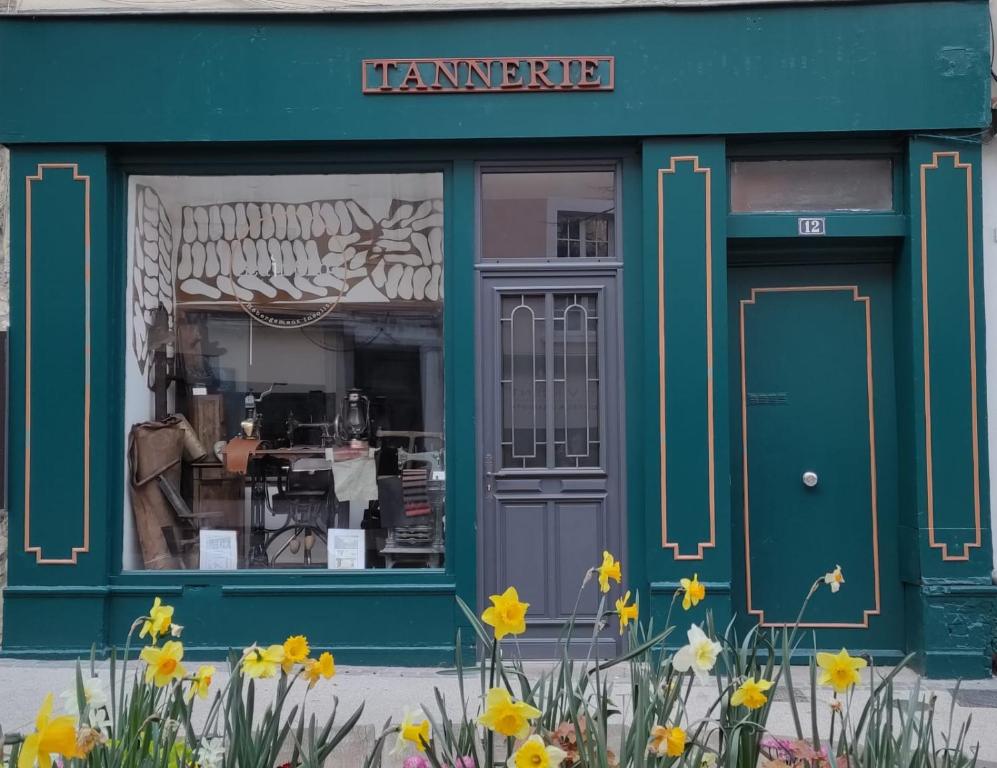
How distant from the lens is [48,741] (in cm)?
190

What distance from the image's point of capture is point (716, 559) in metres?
5.69

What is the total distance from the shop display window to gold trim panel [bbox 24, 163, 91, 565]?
0.30 meters

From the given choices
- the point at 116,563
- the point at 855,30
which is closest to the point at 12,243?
the point at 116,563

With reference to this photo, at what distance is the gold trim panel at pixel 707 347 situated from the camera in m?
5.69

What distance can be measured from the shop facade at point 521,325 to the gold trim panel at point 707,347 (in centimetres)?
2

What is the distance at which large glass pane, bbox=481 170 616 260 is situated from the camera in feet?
19.7

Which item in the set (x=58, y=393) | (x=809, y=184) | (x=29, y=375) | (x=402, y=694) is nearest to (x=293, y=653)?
(x=402, y=694)

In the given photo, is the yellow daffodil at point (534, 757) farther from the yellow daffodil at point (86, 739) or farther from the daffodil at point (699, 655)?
the yellow daffodil at point (86, 739)

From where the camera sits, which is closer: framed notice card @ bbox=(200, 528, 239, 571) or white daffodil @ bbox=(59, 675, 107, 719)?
white daffodil @ bbox=(59, 675, 107, 719)

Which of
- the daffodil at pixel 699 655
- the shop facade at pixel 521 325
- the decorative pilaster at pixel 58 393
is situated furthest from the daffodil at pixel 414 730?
the decorative pilaster at pixel 58 393

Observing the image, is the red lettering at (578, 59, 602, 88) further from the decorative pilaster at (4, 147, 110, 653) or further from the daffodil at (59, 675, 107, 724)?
the daffodil at (59, 675, 107, 724)

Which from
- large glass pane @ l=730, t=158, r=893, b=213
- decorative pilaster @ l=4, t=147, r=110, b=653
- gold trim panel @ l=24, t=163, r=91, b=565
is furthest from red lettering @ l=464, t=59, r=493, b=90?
gold trim panel @ l=24, t=163, r=91, b=565

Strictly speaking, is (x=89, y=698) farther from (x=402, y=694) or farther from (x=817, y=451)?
(x=817, y=451)

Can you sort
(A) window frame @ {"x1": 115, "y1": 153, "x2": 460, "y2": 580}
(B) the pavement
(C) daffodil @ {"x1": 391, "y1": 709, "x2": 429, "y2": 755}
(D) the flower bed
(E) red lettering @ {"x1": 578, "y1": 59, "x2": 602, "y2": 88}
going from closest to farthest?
(C) daffodil @ {"x1": 391, "y1": 709, "x2": 429, "y2": 755}
(D) the flower bed
(B) the pavement
(E) red lettering @ {"x1": 578, "y1": 59, "x2": 602, "y2": 88}
(A) window frame @ {"x1": 115, "y1": 153, "x2": 460, "y2": 580}
